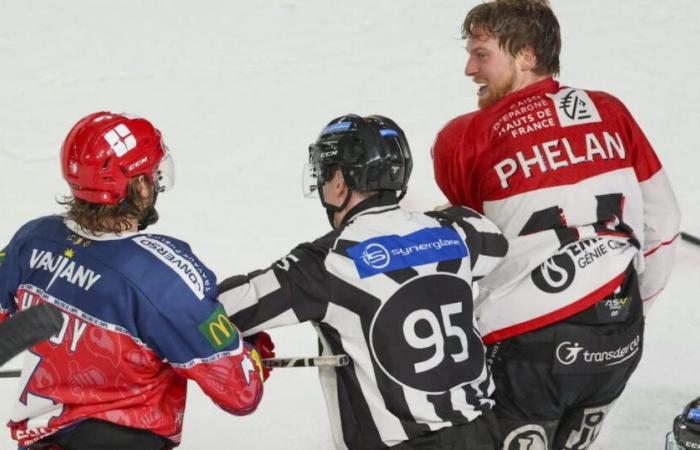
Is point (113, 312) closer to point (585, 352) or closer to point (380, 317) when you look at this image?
point (380, 317)

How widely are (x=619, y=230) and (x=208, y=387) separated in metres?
1.06

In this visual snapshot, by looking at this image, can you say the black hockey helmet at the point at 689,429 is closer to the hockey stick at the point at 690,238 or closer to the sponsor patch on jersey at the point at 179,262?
the sponsor patch on jersey at the point at 179,262

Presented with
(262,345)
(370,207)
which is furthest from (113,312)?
(370,207)

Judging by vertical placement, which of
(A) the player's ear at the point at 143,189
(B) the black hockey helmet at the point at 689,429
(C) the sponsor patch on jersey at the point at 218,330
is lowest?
(B) the black hockey helmet at the point at 689,429

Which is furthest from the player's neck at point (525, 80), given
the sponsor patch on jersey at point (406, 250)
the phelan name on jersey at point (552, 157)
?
the sponsor patch on jersey at point (406, 250)

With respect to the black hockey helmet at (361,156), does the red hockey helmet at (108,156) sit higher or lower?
higher

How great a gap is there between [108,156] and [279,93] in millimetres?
3439

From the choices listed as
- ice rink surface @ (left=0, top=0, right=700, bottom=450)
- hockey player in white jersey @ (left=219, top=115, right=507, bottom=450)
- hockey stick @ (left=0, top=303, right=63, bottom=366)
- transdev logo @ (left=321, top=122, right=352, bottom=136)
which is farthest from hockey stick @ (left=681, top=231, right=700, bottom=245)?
hockey stick @ (left=0, top=303, right=63, bottom=366)

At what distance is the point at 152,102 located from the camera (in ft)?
17.0

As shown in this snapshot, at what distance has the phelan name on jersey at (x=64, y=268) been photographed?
75.3 inches

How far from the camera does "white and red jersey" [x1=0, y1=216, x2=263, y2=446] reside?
190cm

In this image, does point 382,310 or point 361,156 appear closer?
point 382,310

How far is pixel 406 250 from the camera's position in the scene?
2076 mm

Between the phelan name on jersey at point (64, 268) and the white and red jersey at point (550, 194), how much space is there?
92cm
